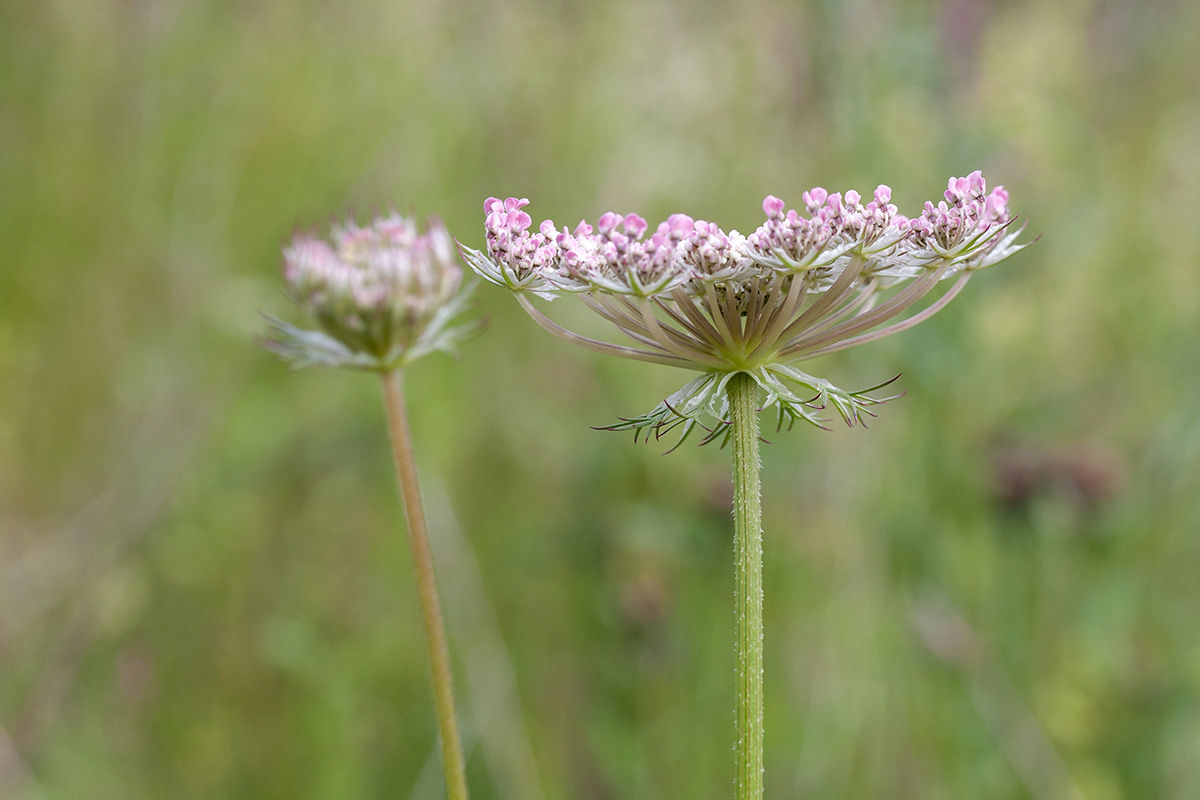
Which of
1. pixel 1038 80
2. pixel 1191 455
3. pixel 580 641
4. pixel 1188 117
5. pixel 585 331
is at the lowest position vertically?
pixel 580 641

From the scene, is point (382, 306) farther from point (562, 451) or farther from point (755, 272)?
point (562, 451)

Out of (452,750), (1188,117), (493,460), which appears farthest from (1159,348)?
(452,750)

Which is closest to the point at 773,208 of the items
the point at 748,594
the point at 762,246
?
the point at 762,246

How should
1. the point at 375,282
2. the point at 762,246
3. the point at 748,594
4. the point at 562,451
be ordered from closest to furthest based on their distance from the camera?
the point at 748,594 < the point at 762,246 < the point at 375,282 < the point at 562,451

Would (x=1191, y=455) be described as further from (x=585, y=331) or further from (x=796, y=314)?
(x=796, y=314)

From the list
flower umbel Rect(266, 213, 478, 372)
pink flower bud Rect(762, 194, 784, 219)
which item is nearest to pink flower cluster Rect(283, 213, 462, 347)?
flower umbel Rect(266, 213, 478, 372)

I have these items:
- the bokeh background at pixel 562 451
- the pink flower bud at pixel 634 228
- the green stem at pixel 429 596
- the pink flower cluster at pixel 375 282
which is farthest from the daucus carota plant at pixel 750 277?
the bokeh background at pixel 562 451

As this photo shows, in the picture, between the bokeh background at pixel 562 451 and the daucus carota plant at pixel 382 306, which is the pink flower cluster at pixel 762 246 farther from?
the bokeh background at pixel 562 451
